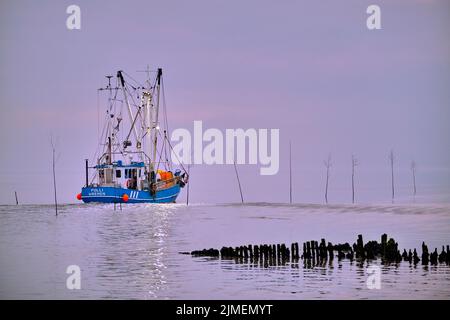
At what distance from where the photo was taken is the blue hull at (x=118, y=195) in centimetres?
11731

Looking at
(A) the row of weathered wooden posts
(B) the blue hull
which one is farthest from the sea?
(B) the blue hull

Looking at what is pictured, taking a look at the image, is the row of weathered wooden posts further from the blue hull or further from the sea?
the blue hull

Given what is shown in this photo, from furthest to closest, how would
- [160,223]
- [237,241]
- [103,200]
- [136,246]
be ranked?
[103,200], [160,223], [237,241], [136,246]

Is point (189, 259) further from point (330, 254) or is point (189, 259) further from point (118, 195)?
point (118, 195)

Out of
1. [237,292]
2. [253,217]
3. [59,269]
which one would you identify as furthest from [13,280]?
[253,217]

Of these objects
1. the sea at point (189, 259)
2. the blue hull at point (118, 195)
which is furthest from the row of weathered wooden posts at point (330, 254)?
the blue hull at point (118, 195)

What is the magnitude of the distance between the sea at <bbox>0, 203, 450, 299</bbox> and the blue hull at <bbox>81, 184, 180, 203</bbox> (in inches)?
300

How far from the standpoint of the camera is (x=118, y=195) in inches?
4685

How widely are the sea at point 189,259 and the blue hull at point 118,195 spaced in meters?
7.61

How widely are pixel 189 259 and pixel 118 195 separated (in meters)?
66.8

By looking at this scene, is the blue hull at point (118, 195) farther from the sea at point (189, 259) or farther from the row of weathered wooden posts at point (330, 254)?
the row of weathered wooden posts at point (330, 254)

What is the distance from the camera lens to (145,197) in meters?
124

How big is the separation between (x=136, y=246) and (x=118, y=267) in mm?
15293

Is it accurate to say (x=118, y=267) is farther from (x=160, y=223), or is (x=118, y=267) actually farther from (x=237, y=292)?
(x=160, y=223)
